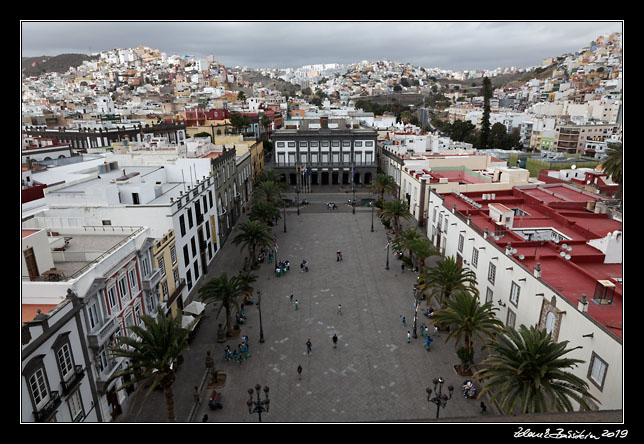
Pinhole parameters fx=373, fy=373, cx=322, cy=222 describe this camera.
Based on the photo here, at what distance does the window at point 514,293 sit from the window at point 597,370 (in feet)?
23.8

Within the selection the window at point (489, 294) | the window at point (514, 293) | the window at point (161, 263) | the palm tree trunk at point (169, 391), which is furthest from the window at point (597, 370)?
the window at point (161, 263)

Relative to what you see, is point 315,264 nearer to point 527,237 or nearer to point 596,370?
point 527,237

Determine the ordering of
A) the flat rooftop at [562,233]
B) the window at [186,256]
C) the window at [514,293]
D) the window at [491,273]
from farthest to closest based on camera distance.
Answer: the window at [186,256], the window at [491,273], the window at [514,293], the flat rooftop at [562,233]

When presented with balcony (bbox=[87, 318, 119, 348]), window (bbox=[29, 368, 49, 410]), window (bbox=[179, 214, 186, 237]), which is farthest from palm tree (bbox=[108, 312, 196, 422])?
window (bbox=[179, 214, 186, 237])

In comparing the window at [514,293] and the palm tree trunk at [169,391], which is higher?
the window at [514,293]

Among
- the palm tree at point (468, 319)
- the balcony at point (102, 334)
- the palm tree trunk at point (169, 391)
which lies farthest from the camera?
the palm tree at point (468, 319)

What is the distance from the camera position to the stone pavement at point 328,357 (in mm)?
22469

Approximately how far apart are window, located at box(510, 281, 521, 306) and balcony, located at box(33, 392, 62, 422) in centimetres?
2708

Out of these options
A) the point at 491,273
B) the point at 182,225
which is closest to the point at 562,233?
the point at 491,273

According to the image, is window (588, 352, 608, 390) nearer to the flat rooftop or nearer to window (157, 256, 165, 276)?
the flat rooftop

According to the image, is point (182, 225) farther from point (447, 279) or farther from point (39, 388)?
point (447, 279)

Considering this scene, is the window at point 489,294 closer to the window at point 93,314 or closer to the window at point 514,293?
the window at point 514,293

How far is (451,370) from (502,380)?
8.10m

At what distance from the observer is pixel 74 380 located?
17891 mm
